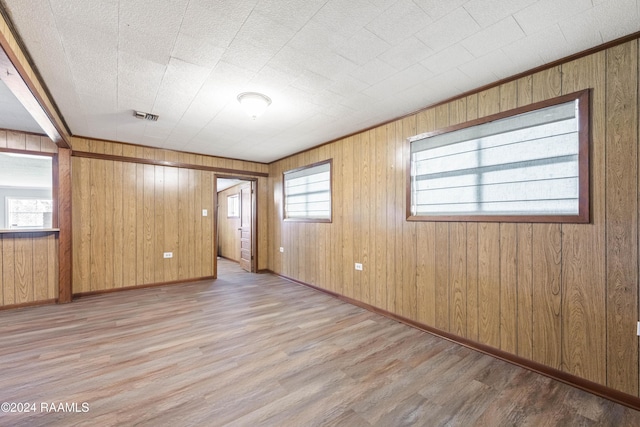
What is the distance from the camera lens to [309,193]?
470 cm

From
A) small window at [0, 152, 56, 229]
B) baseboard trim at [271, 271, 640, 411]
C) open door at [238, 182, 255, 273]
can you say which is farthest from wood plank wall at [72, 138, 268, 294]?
baseboard trim at [271, 271, 640, 411]

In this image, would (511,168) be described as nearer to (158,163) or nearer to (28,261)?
(158,163)

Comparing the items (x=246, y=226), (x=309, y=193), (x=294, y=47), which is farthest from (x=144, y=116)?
(x=246, y=226)

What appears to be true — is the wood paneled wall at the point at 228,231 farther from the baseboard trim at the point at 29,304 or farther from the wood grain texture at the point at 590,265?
the wood grain texture at the point at 590,265

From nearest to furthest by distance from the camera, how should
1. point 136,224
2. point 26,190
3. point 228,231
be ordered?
1. point 136,224
2. point 26,190
3. point 228,231

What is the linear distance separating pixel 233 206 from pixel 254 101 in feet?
18.0

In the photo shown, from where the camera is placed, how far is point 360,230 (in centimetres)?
370

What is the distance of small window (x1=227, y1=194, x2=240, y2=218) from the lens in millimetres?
7394

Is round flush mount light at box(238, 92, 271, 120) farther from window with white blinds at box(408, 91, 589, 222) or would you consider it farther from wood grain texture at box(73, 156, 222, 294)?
wood grain texture at box(73, 156, 222, 294)

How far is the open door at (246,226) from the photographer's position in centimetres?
585

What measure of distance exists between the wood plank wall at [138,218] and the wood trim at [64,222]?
25 centimetres

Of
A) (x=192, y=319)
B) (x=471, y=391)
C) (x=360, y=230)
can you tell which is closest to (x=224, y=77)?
(x=360, y=230)

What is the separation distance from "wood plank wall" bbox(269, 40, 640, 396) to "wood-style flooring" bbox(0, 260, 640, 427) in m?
0.27

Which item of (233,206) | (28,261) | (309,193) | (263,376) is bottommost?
(263,376)
